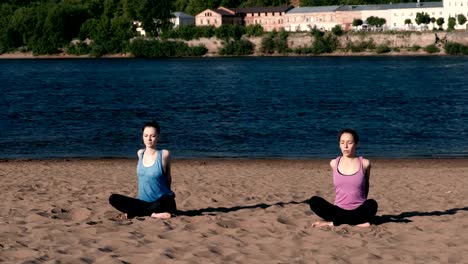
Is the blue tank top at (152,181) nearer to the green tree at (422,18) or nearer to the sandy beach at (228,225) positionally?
the sandy beach at (228,225)

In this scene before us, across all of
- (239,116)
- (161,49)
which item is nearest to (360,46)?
(161,49)

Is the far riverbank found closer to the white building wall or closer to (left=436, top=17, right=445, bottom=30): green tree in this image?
(left=436, top=17, right=445, bottom=30): green tree

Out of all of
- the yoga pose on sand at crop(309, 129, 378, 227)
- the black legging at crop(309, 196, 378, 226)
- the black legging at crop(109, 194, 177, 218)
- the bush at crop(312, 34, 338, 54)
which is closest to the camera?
the yoga pose on sand at crop(309, 129, 378, 227)

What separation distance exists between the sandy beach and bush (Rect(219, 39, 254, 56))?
434 ft

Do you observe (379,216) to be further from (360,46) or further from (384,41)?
(360,46)

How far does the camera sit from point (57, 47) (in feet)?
522

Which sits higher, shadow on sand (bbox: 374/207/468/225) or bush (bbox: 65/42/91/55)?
shadow on sand (bbox: 374/207/468/225)

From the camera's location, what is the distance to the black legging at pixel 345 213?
10.7 metres

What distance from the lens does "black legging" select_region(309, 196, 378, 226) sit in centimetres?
1074

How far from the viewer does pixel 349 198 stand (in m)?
10.8

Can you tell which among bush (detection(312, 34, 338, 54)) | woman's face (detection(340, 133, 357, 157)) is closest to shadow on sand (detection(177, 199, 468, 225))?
woman's face (detection(340, 133, 357, 157))

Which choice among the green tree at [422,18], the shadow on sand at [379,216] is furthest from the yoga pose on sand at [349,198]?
the green tree at [422,18]

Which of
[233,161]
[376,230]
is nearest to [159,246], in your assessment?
[376,230]

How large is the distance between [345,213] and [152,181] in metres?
2.85
